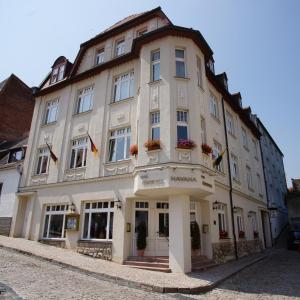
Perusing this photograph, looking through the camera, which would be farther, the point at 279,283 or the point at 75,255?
the point at 75,255

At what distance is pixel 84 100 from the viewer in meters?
17.8

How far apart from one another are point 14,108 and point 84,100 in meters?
14.0

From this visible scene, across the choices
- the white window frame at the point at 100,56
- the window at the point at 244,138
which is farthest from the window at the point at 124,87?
the window at the point at 244,138

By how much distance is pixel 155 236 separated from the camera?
1294 centimetres

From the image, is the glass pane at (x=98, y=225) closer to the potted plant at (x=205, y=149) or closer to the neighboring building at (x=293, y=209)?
the potted plant at (x=205, y=149)

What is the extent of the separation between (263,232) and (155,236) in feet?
49.2

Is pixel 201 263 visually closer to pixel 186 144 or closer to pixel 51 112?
pixel 186 144

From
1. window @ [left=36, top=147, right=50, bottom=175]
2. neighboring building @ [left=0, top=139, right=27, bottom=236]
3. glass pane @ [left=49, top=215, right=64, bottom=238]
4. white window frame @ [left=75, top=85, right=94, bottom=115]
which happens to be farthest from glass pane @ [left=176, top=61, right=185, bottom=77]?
neighboring building @ [left=0, top=139, right=27, bottom=236]

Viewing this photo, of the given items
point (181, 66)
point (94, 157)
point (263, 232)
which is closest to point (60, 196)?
point (94, 157)

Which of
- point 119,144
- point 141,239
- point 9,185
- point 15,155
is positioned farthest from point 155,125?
point 15,155

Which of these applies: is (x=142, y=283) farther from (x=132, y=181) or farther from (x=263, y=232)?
(x=263, y=232)

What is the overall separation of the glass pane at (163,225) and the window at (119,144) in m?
3.61

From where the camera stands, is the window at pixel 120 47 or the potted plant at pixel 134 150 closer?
the potted plant at pixel 134 150

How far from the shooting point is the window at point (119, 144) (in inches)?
572
